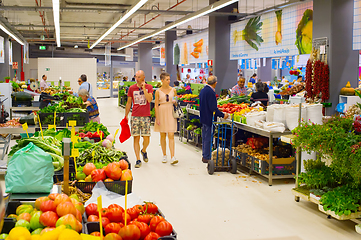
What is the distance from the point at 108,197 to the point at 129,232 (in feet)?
2.88

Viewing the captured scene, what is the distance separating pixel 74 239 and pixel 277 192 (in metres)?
4.29

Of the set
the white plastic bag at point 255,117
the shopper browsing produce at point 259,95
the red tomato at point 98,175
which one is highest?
the shopper browsing produce at point 259,95

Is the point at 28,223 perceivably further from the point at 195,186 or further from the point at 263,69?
the point at 263,69

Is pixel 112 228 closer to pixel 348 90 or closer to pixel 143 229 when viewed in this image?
pixel 143 229

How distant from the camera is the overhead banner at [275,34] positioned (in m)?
8.57

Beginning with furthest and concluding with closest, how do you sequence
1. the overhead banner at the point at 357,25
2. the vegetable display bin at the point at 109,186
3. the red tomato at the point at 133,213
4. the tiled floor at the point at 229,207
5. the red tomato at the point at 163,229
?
1. the overhead banner at the point at 357,25
2. the tiled floor at the point at 229,207
3. the vegetable display bin at the point at 109,186
4. the red tomato at the point at 133,213
5. the red tomato at the point at 163,229

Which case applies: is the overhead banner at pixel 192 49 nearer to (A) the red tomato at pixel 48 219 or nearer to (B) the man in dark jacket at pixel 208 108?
(B) the man in dark jacket at pixel 208 108

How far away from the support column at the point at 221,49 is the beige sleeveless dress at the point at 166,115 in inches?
246

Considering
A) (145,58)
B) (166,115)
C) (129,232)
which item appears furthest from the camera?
(145,58)

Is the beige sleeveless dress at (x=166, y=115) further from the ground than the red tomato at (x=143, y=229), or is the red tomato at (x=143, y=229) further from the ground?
the beige sleeveless dress at (x=166, y=115)

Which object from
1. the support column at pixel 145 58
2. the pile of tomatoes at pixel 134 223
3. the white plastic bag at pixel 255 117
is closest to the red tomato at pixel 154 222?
the pile of tomatoes at pixel 134 223

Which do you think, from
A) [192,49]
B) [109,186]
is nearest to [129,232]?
[109,186]

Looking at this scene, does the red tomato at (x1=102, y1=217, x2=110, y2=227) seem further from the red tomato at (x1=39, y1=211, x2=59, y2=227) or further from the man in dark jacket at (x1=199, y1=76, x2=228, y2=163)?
the man in dark jacket at (x1=199, y1=76, x2=228, y2=163)

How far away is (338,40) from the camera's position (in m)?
7.35
